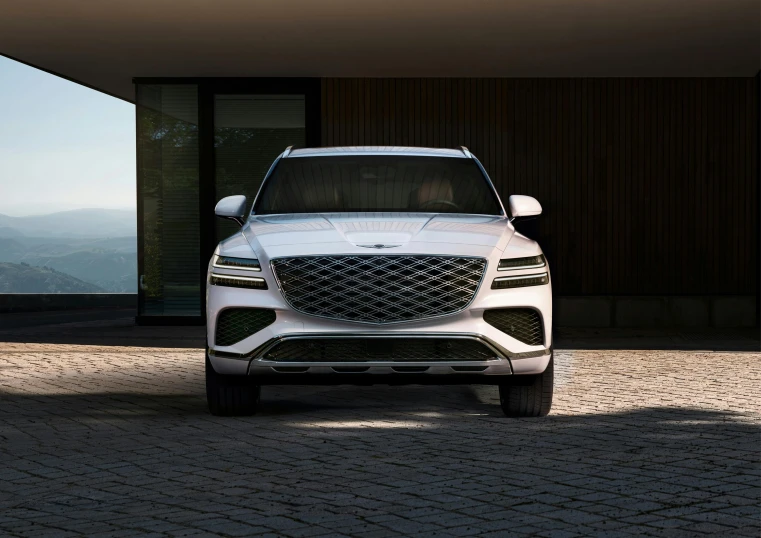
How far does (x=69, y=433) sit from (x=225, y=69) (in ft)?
32.5

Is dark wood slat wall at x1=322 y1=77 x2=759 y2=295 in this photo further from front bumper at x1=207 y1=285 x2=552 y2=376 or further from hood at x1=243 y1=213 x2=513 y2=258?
front bumper at x1=207 y1=285 x2=552 y2=376

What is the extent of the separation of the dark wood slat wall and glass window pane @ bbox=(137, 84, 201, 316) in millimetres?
2155

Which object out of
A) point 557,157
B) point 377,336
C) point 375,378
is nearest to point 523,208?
point 377,336

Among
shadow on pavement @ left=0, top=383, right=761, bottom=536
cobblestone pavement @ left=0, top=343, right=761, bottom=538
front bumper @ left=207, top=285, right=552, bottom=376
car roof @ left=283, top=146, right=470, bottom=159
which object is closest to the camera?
cobblestone pavement @ left=0, top=343, right=761, bottom=538

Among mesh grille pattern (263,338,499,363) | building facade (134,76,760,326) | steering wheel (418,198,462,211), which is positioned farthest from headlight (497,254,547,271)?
building facade (134,76,760,326)

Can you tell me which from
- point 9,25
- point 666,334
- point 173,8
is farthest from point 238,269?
point 666,334

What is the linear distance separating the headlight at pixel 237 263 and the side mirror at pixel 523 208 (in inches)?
73.9

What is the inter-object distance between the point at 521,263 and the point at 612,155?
10.3 metres

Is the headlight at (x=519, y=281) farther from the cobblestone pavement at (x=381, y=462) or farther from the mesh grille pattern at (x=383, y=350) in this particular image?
the cobblestone pavement at (x=381, y=462)

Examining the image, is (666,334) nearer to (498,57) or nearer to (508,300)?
(498,57)

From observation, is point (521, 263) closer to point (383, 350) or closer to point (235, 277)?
point (383, 350)

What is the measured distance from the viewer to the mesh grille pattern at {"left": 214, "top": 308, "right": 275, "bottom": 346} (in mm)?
6355

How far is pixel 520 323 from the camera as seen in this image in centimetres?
645

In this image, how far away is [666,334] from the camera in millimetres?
14742
